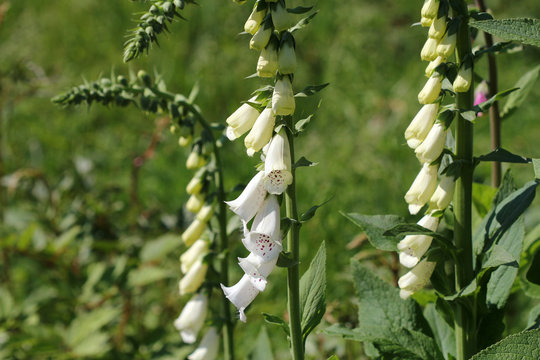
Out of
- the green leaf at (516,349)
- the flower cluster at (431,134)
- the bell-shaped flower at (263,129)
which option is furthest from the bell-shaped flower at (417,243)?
the bell-shaped flower at (263,129)

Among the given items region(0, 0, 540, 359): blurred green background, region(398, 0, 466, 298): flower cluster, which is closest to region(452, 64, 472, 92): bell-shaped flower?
region(398, 0, 466, 298): flower cluster

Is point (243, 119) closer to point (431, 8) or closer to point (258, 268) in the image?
point (258, 268)

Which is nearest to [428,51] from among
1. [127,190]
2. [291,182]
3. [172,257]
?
[291,182]

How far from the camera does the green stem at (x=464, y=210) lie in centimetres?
119

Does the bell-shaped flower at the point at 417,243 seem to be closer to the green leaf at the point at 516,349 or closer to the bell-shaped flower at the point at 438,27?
the green leaf at the point at 516,349

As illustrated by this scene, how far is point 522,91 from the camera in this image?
1647 millimetres

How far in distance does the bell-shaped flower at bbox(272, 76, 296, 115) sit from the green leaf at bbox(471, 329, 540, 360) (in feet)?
1.83

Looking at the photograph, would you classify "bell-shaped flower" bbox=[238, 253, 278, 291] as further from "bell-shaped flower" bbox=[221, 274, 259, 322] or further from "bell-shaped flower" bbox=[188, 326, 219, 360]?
"bell-shaped flower" bbox=[188, 326, 219, 360]

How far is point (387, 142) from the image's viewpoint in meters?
3.47

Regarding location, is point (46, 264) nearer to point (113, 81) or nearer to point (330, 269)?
point (113, 81)

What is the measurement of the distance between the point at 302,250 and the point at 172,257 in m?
0.65

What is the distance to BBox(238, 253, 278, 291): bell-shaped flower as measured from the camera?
3.82 ft

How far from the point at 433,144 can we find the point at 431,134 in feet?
0.07

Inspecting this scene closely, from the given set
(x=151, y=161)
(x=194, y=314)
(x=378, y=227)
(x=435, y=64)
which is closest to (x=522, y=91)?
(x=435, y=64)
